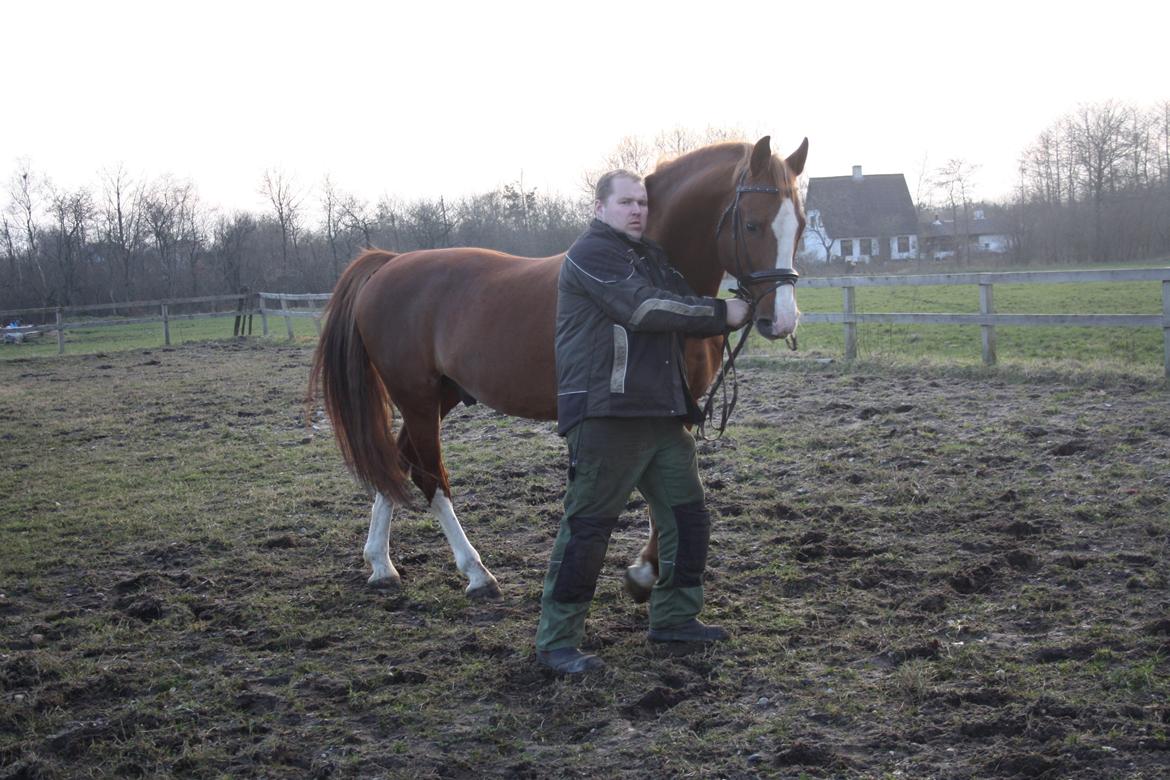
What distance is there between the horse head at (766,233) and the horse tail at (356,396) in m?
2.16

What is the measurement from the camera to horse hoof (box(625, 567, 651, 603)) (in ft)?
12.9

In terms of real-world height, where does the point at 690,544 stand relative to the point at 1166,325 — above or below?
below

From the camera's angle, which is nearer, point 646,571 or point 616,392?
point 616,392

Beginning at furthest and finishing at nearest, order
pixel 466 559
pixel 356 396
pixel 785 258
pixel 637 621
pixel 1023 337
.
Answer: pixel 1023 337
pixel 356 396
pixel 466 559
pixel 637 621
pixel 785 258

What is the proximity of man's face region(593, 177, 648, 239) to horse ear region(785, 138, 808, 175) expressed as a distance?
63 centimetres

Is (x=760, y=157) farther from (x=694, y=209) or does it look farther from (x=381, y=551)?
(x=381, y=551)

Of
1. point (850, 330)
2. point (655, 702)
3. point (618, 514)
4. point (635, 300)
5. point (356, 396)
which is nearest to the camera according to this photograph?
point (655, 702)

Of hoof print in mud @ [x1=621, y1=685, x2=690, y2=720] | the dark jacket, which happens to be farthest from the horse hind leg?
hoof print in mud @ [x1=621, y1=685, x2=690, y2=720]

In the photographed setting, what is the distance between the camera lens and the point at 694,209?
361cm

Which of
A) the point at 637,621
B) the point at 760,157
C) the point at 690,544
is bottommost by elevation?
the point at 637,621

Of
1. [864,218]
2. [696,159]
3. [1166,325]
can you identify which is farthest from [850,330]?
[864,218]

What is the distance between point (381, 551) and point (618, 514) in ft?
5.50

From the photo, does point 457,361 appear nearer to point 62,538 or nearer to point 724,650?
point 724,650

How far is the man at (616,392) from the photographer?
3236 millimetres
